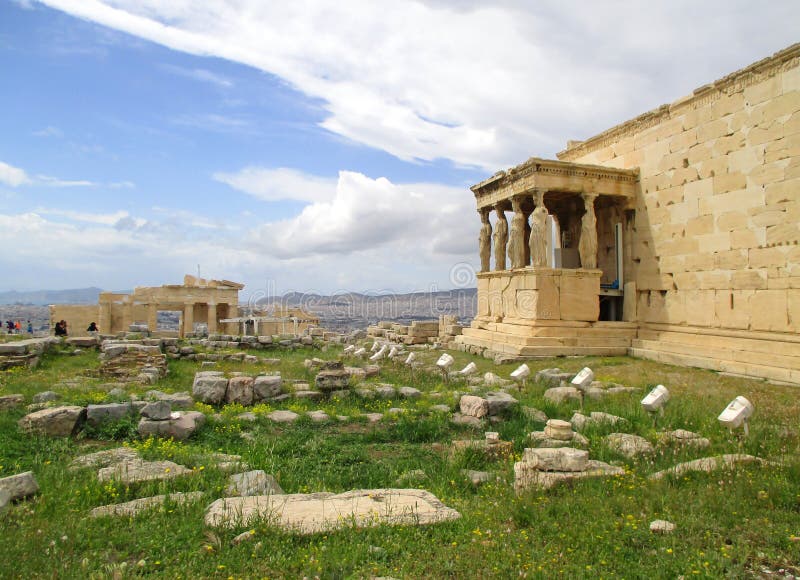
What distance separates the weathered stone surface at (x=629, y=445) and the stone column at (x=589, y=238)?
394 inches

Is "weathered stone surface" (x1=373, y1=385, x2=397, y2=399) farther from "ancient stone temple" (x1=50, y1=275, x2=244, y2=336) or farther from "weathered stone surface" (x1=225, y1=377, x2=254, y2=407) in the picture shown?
"ancient stone temple" (x1=50, y1=275, x2=244, y2=336)

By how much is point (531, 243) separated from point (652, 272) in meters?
3.47

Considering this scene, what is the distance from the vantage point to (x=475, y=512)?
4.30 metres

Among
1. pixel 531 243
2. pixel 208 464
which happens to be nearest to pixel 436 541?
pixel 208 464

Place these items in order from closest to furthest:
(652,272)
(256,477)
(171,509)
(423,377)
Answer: (171,509) → (256,477) → (423,377) → (652,272)

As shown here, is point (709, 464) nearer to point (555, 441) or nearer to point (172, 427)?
point (555, 441)

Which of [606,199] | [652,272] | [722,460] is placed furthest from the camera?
[606,199]

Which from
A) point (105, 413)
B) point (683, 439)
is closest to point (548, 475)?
point (683, 439)

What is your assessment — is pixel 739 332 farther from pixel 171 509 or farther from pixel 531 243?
pixel 171 509

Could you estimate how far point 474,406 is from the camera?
8.02 m

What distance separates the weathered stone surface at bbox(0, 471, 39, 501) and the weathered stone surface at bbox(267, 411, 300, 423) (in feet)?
11.3

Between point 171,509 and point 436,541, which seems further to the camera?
point 171,509

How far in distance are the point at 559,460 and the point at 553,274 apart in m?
10.5

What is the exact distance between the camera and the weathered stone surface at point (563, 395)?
8.97m
